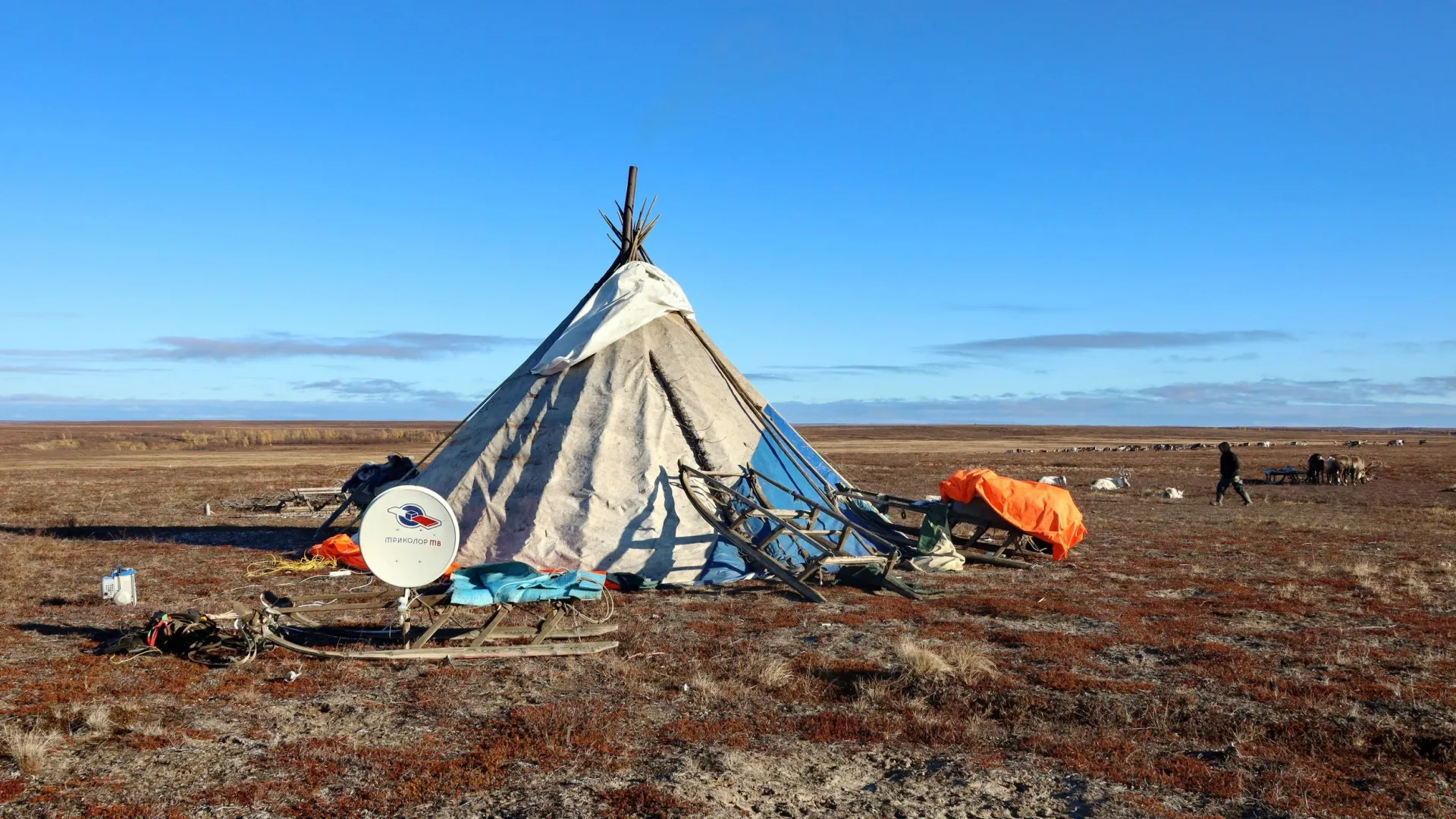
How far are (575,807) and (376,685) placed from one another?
368cm

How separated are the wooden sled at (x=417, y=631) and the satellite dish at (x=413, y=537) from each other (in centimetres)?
32

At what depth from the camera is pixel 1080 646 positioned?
437 inches

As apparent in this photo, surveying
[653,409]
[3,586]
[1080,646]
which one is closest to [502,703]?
[1080,646]

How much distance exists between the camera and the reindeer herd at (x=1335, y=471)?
39125 mm

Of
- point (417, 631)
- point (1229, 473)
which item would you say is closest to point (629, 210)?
point (417, 631)

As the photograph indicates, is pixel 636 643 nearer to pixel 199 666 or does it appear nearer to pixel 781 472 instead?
pixel 199 666

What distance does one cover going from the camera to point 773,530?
1518cm

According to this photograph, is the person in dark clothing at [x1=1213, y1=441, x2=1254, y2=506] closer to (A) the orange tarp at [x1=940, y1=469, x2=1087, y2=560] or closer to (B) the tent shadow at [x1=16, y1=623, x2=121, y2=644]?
(A) the orange tarp at [x1=940, y1=469, x2=1087, y2=560]

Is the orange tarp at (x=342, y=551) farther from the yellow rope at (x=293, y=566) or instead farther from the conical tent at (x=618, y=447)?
the conical tent at (x=618, y=447)

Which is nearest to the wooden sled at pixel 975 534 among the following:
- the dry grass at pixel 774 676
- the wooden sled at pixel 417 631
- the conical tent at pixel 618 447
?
the conical tent at pixel 618 447

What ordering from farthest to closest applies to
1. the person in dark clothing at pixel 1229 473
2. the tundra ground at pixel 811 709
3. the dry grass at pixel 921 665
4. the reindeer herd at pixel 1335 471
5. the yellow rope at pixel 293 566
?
the reindeer herd at pixel 1335 471, the person in dark clothing at pixel 1229 473, the yellow rope at pixel 293 566, the dry grass at pixel 921 665, the tundra ground at pixel 811 709

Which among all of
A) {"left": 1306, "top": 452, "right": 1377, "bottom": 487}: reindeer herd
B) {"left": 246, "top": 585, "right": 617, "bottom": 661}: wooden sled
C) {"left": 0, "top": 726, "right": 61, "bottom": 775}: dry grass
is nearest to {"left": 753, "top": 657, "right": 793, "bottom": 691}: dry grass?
{"left": 246, "top": 585, "right": 617, "bottom": 661}: wooden sled

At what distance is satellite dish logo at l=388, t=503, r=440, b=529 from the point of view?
10539mm

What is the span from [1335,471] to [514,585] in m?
37.7
